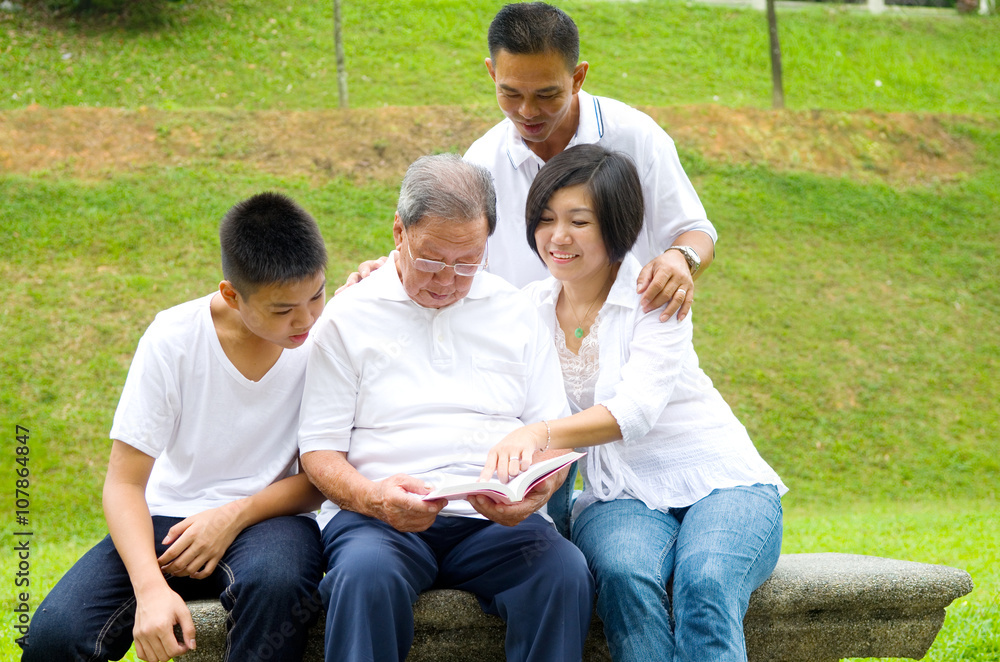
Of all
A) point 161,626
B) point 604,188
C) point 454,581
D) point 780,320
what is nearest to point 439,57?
point 780,320

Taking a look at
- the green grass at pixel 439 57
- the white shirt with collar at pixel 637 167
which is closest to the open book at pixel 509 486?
the white shirt with collar at pixel 637 167

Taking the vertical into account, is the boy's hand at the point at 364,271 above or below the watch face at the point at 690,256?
above

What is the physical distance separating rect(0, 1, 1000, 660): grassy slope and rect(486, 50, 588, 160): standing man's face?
2.90 metres

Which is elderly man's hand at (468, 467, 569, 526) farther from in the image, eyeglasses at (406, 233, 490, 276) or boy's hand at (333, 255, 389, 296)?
boy's hand at (333, 255, 389, 296)

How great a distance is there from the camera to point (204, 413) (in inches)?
113

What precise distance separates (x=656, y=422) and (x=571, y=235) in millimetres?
716

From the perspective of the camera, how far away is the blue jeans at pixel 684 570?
2.59 meters

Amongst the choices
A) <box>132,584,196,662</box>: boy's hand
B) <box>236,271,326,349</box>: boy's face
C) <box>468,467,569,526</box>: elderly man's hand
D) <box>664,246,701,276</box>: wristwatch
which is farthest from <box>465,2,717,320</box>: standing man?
<box>132,584,196,662</box>: boy's hand

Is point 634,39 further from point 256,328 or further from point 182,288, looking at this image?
point 256,328

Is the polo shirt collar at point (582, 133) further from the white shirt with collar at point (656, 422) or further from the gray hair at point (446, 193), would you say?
the gray hair at point (446, 193)

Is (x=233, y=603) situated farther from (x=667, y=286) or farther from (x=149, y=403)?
(x=667, y=286)

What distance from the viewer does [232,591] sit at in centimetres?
260

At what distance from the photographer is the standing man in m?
3.39

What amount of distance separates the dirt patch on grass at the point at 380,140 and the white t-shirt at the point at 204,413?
8.56 metres
